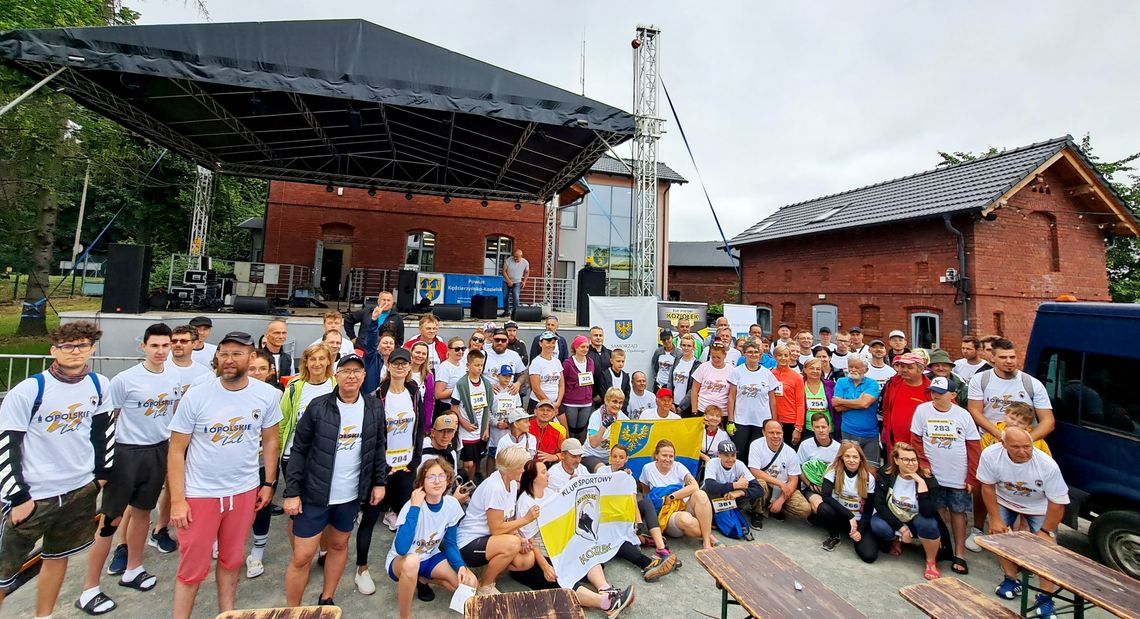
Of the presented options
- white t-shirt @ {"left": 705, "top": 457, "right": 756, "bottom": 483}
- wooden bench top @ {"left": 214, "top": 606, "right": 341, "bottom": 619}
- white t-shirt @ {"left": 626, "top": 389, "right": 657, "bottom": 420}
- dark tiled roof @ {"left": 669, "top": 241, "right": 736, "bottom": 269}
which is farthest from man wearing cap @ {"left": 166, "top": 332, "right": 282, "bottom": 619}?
dark tiled roof @ {"left": 669, "top": 241, "right": 736, "bottom": 269}

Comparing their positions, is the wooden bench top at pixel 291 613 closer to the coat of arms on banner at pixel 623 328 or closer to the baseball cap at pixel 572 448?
the baseball cap at pixel 572 448

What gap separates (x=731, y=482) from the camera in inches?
177

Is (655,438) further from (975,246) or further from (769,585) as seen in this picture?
(975,246)

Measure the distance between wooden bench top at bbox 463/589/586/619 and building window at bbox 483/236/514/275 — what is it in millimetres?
15118

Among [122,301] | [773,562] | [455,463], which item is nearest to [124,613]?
[455,463]

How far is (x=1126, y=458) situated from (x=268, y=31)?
11.5m

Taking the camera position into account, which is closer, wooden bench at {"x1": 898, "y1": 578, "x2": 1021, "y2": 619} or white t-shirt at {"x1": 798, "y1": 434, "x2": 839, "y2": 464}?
wooden bench at {"x1": 898, "y1": 578, "x2": 1021, "y2": 619}

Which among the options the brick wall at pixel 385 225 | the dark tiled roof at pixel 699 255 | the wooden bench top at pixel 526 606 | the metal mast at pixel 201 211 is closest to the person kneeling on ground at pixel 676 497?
the wooden bench top at pixel 526 606

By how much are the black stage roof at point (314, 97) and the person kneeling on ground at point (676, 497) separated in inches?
242

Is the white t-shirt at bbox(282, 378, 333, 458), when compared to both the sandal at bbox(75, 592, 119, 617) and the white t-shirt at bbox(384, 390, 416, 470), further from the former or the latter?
the sandal at bbox(75, 592, 119, 617)

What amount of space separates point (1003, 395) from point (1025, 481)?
38.9 inches

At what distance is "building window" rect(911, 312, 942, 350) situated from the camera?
1244 cm

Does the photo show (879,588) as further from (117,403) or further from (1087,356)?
(117,403)

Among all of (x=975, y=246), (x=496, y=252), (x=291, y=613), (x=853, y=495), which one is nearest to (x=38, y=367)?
(x=291, y=613)
